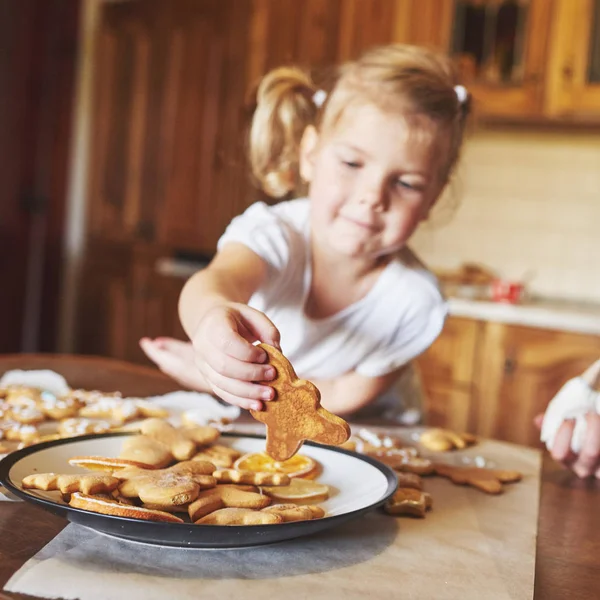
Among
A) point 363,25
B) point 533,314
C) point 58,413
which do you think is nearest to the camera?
point 58,413

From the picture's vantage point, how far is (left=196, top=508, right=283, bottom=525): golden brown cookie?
67cm

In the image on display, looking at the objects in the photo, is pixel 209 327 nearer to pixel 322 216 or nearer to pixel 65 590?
pixel 65 590

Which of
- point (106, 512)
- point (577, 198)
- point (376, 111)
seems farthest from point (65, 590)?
point (577, 198)

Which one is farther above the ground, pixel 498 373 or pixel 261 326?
pixel 261 326

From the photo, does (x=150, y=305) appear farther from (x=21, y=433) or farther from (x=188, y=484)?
(x=188, y=484)

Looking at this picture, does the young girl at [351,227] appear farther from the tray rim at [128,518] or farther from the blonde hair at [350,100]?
the tray rim at [128,518]

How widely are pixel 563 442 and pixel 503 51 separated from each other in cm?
226

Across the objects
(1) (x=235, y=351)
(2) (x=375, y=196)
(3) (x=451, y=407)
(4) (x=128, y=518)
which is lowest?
(3) (x=451, y=407)

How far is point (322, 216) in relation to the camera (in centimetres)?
129

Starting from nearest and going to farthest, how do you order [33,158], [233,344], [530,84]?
[233,344] → [530,84] → [33,158]

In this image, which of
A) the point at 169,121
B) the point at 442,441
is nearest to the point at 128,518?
the point at 442,441

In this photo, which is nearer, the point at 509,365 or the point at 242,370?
the point at 242,370

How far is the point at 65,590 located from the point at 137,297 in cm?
322

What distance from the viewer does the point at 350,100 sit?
1316 mm
